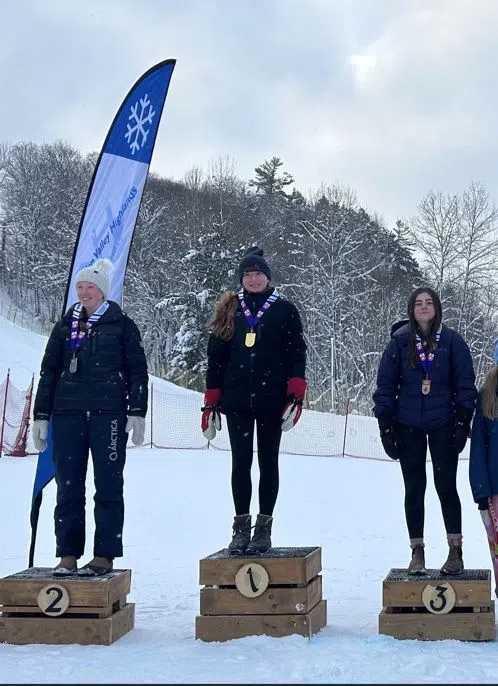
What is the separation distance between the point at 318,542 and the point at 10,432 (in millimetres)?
12404

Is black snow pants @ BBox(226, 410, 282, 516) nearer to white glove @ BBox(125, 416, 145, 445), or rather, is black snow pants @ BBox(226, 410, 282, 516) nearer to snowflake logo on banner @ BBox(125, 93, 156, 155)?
white glove @ BBox(125, 416, 145, 445)

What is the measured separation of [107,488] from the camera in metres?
4.70

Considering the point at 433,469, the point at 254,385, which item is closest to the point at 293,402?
the point at 254,385

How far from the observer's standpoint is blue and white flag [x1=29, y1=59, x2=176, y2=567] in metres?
6.28

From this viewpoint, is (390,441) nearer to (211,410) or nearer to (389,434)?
(389,434)

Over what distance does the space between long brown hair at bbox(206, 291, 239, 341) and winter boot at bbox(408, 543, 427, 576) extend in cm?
157

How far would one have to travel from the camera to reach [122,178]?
21.2 feet

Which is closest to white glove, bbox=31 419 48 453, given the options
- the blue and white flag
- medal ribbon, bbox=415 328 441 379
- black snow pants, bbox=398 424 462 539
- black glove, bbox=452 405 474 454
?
the blue and white flag

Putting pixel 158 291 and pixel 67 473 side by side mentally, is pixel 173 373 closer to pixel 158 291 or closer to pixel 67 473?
pixel 158 291

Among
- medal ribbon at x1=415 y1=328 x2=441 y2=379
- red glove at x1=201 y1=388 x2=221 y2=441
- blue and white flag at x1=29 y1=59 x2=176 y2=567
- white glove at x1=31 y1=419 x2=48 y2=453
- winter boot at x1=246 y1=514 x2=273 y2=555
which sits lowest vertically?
winter boot at x1=246 y1=514 x2=273 y2=555

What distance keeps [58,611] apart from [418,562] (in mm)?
1901

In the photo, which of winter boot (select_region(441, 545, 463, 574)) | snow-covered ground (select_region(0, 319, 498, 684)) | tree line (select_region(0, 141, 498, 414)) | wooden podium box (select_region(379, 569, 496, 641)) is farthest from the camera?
tree line (select_region(0, 141, 498, 414))

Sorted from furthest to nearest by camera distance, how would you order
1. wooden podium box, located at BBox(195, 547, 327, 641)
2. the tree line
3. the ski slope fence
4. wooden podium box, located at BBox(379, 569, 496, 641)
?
1. the tree line
2. the ski slope fence
3. wooden podium box, located at BBox(195, 547, 327, 641)
4. wooden podium box, located at BBox(379, 569, 496, 641)

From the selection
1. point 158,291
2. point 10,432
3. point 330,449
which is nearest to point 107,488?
point 10,432
